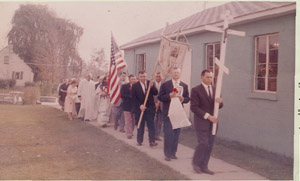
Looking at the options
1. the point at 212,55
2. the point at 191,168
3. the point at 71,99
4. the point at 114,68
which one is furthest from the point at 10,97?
the point at 191,168

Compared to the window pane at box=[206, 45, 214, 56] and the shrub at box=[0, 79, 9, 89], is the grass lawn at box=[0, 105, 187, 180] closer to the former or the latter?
the shrub at box=[0, 79, 9, 89]

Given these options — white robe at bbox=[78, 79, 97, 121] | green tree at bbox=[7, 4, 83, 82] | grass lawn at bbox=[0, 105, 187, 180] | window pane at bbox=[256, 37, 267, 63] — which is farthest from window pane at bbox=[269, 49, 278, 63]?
white robe at bbox=[78, 79, 97, 121]

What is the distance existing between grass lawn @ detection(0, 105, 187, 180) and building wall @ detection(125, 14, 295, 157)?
224 centimetres

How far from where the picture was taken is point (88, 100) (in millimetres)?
11125

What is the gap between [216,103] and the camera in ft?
15.5

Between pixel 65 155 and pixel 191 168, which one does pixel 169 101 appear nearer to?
pixel 191 168

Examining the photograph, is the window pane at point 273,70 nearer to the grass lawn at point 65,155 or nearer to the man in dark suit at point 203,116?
the man in dark suit at point 203,116

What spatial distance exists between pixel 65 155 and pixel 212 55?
14.5 ft

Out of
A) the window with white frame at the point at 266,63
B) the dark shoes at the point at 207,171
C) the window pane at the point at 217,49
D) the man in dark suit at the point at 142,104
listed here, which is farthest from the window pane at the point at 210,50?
the dark shoes at the point at 207,171

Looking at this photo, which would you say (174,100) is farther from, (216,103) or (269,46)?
(269,46)

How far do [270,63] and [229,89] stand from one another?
1.26 meters

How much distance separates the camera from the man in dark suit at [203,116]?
4.77m

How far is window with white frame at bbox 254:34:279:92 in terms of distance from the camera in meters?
6.29

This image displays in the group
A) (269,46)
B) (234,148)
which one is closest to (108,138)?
(234,148)
